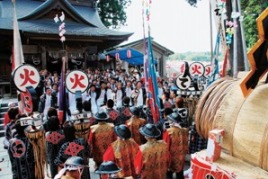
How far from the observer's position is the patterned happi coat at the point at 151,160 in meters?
4.66

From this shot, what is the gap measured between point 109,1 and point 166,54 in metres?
11.5

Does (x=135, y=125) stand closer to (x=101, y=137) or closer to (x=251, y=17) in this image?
(x=101, y=137)

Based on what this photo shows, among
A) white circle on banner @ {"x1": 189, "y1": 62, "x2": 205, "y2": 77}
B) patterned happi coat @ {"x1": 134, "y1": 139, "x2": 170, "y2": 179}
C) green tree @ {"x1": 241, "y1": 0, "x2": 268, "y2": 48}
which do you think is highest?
green tree @ {"x1": 241, "y1": 0, "x2": 268, "y2": 48}

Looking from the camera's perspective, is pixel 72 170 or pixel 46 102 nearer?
pixel 72 170

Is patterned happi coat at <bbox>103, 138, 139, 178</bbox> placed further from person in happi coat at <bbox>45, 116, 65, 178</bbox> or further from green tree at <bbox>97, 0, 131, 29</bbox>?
green tree at <bbox>97, 0, 131, 29</bbox>

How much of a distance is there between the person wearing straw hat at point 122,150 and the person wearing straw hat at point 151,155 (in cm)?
26

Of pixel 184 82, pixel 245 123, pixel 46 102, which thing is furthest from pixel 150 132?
pixel 46 102

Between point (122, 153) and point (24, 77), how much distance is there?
2.21m

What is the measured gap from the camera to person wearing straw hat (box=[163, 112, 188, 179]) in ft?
18.2

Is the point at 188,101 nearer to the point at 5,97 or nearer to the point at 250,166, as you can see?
the point at 250,166

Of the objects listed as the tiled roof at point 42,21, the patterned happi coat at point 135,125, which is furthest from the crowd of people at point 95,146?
the tiled roof at point 42,21

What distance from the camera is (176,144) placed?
561 centimetres

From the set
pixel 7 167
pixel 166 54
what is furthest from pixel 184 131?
pixel 166 54

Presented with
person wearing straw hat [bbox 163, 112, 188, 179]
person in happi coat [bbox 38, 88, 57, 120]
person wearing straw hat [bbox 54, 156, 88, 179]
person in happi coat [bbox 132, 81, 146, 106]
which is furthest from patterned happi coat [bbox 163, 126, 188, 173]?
person in happi coat [bbox 38, 88, 57, 120]
